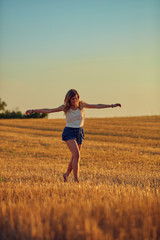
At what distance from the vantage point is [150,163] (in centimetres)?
1502

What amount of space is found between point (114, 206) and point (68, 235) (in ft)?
3.77

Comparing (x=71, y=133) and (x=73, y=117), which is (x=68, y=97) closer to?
(x=73, y=117)

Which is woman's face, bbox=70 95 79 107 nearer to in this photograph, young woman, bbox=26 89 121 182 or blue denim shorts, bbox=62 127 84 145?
young woman, bbox=26 89 121 182

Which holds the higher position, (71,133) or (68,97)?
(68,97)

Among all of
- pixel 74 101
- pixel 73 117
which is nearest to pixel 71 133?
pixel 73 117

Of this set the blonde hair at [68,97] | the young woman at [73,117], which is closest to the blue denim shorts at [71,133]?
the young woman at [73,117]

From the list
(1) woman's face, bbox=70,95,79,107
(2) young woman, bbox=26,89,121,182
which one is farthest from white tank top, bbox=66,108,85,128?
(1) woman's face, bbox=70,95,79,107

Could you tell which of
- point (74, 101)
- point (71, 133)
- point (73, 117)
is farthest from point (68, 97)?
point (71, 133)

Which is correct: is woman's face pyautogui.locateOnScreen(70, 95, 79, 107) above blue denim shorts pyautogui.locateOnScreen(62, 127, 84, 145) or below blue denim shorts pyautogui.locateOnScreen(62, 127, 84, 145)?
above

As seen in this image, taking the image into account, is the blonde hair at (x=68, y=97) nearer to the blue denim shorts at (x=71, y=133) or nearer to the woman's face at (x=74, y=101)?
the woman's face at (x=74, y=101)

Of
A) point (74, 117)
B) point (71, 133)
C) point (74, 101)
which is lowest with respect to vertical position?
point (71, 133)

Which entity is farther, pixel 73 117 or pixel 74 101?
pixel 73 117

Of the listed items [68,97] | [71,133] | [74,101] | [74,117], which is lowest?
[71,133]

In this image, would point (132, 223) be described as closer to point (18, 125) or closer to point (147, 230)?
point (147, 230)
